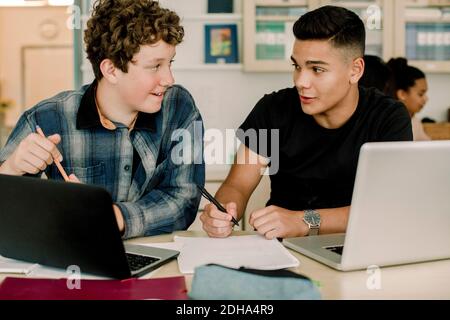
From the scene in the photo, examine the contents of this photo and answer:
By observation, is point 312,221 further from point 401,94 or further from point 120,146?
point 401,94

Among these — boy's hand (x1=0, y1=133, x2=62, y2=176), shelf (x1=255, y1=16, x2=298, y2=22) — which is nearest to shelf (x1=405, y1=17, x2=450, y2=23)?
shelf (x1=255, y1=16, x2=298, y2=22)

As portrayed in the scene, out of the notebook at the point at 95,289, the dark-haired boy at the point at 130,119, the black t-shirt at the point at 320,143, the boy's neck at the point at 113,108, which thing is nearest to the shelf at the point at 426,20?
the black t-shirt at the point at 320,143

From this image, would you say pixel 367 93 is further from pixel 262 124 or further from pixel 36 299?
pixel 36 299

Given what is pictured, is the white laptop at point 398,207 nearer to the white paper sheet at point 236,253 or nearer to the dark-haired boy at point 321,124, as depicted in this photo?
the white paper sheet at point 236,253

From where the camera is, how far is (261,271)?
0.78 m

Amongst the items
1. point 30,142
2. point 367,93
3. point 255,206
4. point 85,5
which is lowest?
point 255,206

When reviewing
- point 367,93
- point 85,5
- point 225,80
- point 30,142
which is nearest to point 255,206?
point 367,93

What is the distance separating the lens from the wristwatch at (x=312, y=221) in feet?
3.98

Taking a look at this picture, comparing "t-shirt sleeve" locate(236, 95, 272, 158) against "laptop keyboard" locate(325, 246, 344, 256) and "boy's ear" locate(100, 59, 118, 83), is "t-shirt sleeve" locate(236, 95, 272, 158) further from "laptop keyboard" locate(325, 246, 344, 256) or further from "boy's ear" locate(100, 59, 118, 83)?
"laptop keyboard" locate(325, 246, 344, 256)

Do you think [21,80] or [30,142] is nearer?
[30,142]

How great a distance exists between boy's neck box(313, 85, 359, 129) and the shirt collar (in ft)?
1.59

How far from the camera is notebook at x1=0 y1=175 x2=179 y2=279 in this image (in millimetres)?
804

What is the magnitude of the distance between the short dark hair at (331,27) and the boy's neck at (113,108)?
19.6 inches
